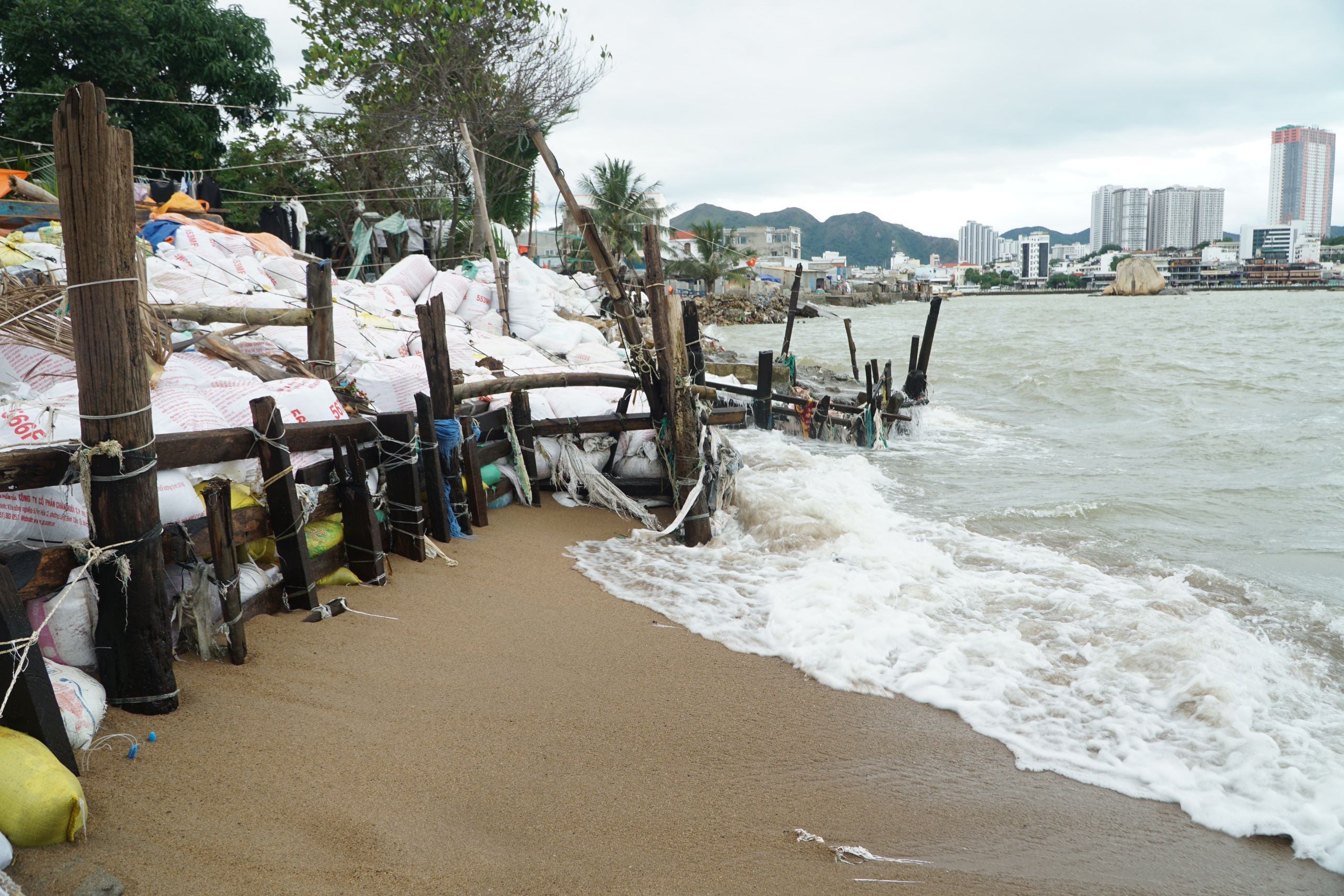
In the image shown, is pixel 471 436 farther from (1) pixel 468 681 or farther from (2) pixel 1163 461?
(2) pixel 1163 461

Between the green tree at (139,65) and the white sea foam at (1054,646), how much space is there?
18.4 meters

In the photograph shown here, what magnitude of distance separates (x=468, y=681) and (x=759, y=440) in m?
8.23

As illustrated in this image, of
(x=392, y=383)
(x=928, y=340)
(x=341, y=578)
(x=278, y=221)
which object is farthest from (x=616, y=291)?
(x=278, y=221)

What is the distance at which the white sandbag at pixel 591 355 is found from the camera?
11211mm

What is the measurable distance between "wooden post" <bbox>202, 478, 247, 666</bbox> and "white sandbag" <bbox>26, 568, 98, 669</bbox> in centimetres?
50

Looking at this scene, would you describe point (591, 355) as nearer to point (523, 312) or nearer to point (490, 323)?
point (523, 312)

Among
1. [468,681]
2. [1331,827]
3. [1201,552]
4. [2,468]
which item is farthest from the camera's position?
[1201,552]

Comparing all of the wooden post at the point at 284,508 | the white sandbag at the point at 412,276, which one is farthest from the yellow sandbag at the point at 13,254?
the white sandbag at the point at 412,276

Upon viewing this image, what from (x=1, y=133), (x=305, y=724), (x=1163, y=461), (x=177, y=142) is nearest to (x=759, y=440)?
(x=1163, y=461)

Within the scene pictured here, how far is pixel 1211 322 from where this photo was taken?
43750 millimetres

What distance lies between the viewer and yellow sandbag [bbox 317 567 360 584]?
4.45 meters

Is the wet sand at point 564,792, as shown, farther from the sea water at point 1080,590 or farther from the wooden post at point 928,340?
the wooden post at point 928,340

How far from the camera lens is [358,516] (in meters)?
4.52

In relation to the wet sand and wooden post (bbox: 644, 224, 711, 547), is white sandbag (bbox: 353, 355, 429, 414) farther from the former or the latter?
the wet sand
